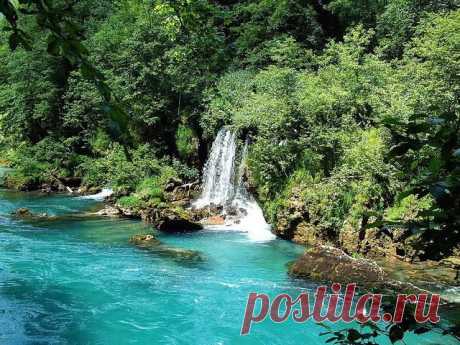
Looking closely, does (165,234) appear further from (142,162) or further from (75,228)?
(142,162)

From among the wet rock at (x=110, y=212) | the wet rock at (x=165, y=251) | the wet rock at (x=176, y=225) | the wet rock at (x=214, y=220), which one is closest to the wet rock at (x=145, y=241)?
the wet rock at (x=165, y=251)

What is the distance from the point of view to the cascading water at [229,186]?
15.5 metres

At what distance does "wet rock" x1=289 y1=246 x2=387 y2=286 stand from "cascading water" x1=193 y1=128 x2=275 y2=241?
201 inches

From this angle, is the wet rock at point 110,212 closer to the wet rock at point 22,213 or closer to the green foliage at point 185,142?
the wet rock at point 22,213

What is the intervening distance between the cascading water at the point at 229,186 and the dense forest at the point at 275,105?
2.63ft

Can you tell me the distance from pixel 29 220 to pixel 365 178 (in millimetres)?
11535

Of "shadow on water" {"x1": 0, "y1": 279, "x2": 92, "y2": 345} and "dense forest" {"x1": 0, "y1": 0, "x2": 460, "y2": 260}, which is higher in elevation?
"dense forest" {"x1": 0, "y1": 0, "x2": 460, "y2": 260}

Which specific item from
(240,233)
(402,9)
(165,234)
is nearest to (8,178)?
(165,234)

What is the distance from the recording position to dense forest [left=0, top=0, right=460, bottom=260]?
6.43 ft

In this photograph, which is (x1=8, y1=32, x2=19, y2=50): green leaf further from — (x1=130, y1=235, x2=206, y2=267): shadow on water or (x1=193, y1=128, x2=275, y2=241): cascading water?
(x1=193, y1=128, x2=275, y2=241): cascading water

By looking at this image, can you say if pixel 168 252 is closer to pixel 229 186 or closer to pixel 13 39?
pixel 229 186

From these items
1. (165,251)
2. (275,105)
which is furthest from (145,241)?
(275,105)

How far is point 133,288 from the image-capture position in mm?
8953

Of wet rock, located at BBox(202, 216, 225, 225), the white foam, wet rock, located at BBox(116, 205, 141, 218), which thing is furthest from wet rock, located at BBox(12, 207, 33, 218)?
wet rock, located at BBox(202, 216, 225, 225)
